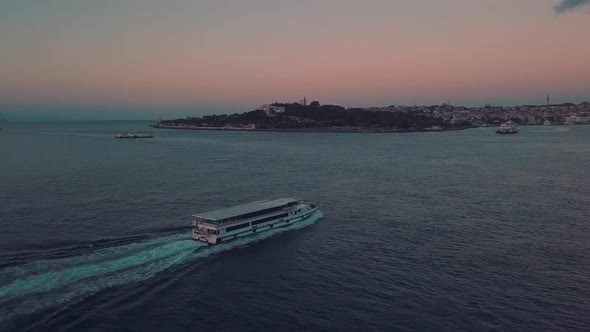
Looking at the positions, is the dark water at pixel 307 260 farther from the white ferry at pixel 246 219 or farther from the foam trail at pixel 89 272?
the white ferry at pixel 246 219

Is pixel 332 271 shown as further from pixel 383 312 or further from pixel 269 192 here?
pixel 269 192

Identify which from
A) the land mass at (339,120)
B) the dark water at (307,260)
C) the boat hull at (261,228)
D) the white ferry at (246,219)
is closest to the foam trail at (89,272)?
the dark water at (307,260)

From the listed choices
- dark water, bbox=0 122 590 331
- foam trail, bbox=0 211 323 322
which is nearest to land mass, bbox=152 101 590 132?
dark water, bbox=0 122 590 331

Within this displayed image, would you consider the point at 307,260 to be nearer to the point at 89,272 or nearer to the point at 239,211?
the point at 239,211

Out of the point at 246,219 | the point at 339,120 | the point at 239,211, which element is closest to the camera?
the point at 246,219

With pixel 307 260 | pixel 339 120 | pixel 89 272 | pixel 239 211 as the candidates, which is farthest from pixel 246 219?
pixel 339 120

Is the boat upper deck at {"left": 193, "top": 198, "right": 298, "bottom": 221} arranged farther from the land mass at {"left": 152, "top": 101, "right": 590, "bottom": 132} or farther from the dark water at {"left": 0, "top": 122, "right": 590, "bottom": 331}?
the land mass at {"left": 152, "top": 101, "right": 590, "bottom": 132}

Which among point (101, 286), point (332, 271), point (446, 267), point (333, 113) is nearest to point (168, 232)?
point (101, 286)
